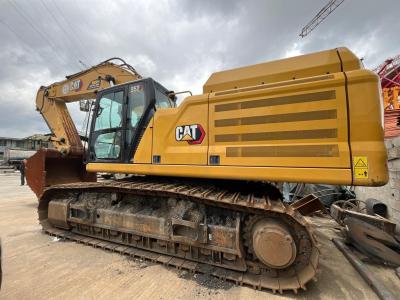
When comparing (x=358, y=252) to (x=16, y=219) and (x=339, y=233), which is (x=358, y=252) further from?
(x=16, y=219)

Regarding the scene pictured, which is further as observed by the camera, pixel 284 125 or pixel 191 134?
pixel 191 134

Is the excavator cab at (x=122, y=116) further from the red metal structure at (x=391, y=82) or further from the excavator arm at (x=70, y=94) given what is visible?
the red metal structure at (x=391, y=82)

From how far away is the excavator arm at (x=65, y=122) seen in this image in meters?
5.71

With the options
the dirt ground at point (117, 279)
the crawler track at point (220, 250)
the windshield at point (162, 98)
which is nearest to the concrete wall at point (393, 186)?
the dirt ground at point (117, 279)

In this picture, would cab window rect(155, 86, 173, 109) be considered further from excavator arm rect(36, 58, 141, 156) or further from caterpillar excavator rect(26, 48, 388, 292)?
excavator arm rect(36, 58, 141, 156)

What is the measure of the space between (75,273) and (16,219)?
13.0ft

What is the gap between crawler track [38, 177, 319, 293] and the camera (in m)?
2.79

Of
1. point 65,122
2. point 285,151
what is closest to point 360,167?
point 285,151

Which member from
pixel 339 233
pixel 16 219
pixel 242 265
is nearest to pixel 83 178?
pixel 16 219

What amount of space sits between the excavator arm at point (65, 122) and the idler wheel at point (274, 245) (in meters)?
4.60

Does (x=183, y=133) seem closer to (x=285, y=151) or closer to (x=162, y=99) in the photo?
(x=162, y=99)

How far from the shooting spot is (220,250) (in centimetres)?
307

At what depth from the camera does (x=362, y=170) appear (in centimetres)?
244

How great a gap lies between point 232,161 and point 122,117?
224 centimetres
